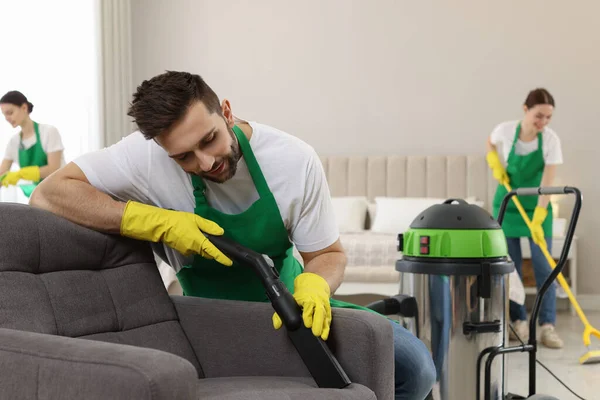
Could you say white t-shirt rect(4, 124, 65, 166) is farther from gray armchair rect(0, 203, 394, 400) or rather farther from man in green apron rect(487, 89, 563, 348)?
gray armchair rect(0, 203, 394, 400)

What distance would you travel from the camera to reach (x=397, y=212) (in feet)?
18.0

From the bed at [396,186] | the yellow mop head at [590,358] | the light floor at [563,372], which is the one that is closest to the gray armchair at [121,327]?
the light floor at [563,372]

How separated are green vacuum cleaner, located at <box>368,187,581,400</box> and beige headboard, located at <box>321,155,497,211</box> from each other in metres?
3.36

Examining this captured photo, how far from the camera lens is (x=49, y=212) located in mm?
1867

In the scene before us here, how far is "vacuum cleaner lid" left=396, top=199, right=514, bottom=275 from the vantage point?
2438 mm

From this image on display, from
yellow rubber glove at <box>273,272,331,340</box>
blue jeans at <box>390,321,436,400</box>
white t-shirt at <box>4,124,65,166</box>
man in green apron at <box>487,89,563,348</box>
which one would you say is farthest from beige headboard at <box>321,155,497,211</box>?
yellow rubber glove at <box>273,272,331,340</box>

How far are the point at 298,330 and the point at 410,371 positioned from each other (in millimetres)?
339

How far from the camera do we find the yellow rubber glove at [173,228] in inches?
75.0

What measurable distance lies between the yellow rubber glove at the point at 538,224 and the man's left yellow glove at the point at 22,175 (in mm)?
2828

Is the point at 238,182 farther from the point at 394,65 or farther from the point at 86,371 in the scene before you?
the point at 394,65

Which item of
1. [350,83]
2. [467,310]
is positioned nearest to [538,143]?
[350,83]

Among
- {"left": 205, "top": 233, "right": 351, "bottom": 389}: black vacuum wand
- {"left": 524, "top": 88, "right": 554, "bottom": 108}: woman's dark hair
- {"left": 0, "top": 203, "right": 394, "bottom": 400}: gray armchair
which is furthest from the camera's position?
{"left": 524, "top": 88, "right": 554, "bottom": 108}: woman's dark hair

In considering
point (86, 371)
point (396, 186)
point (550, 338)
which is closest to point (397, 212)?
point (396, 186)

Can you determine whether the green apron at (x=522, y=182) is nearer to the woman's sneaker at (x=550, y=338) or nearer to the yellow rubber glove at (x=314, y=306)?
the woman's sneaker at (x=550, y=338)
